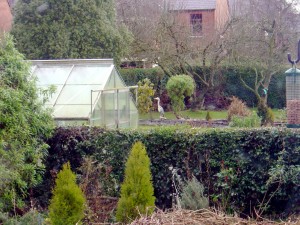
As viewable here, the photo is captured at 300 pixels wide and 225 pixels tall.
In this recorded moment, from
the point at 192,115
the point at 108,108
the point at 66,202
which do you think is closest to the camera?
the point at 66,202

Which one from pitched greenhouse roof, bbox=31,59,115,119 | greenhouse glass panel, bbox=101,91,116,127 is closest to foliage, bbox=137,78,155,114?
pitched greenhouse roof, bbox=31,59,115,119

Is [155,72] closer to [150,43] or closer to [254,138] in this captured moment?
[150,43]

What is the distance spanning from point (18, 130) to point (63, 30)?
51.8 ft

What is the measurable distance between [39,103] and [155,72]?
67.3 ft

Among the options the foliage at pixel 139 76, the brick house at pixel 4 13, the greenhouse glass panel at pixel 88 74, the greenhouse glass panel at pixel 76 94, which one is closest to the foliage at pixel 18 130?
the greenhouse glass panel at pixel 76 94

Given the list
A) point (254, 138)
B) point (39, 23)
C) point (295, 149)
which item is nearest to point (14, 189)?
point (254, 138)

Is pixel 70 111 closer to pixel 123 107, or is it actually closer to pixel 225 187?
pixel 123 107

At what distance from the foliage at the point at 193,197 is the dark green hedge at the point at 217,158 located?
1.92ft

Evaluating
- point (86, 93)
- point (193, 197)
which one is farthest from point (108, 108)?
point (193, 197)

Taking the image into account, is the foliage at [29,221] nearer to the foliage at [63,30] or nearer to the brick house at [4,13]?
the foliage at [63,30]

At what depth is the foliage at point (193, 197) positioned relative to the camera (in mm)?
8141

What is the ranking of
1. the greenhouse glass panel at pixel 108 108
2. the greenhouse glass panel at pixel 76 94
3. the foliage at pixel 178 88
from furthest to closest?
the foliage at pixel 178 88 → the greenhouse glass panel at pixel 108 108 → the greenhouse glass panel at pixel 76 94

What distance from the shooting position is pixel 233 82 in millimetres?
30156

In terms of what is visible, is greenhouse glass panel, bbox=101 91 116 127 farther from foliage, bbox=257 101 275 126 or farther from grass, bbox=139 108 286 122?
grass, bbox=139 108 286 122
